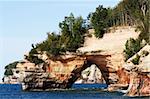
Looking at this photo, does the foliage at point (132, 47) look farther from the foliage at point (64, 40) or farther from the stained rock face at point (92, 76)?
the stained rock face at point (92, 76)

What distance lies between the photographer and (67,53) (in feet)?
256

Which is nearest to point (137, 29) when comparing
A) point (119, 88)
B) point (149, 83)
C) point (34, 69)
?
point (119, 88)

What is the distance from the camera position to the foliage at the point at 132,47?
69.6 m

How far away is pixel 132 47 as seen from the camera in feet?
229

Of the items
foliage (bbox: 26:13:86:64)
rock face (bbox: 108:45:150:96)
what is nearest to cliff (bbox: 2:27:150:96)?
foliage (bbox: 26:13:86:64)

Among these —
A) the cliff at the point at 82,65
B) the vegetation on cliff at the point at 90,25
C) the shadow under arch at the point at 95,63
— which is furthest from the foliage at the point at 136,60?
the shadow under arch at the point at 95,63

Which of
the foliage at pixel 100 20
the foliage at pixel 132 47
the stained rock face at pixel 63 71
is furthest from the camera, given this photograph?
the foliage at pixel 100 20

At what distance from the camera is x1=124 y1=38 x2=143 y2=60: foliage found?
69562 millimetres

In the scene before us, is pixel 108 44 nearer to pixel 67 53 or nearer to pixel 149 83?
pixel 67 53

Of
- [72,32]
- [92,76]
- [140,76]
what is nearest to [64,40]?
[72,32]

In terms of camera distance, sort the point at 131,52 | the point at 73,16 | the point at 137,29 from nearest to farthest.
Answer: the point at 131,52
the point at 137,29
the point at 73,16

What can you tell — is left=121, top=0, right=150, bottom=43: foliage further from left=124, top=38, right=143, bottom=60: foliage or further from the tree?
left=124, top=38, right=143, bottom=60: foliage

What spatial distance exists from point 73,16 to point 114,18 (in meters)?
7.60

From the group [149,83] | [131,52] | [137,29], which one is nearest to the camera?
[149,83]
